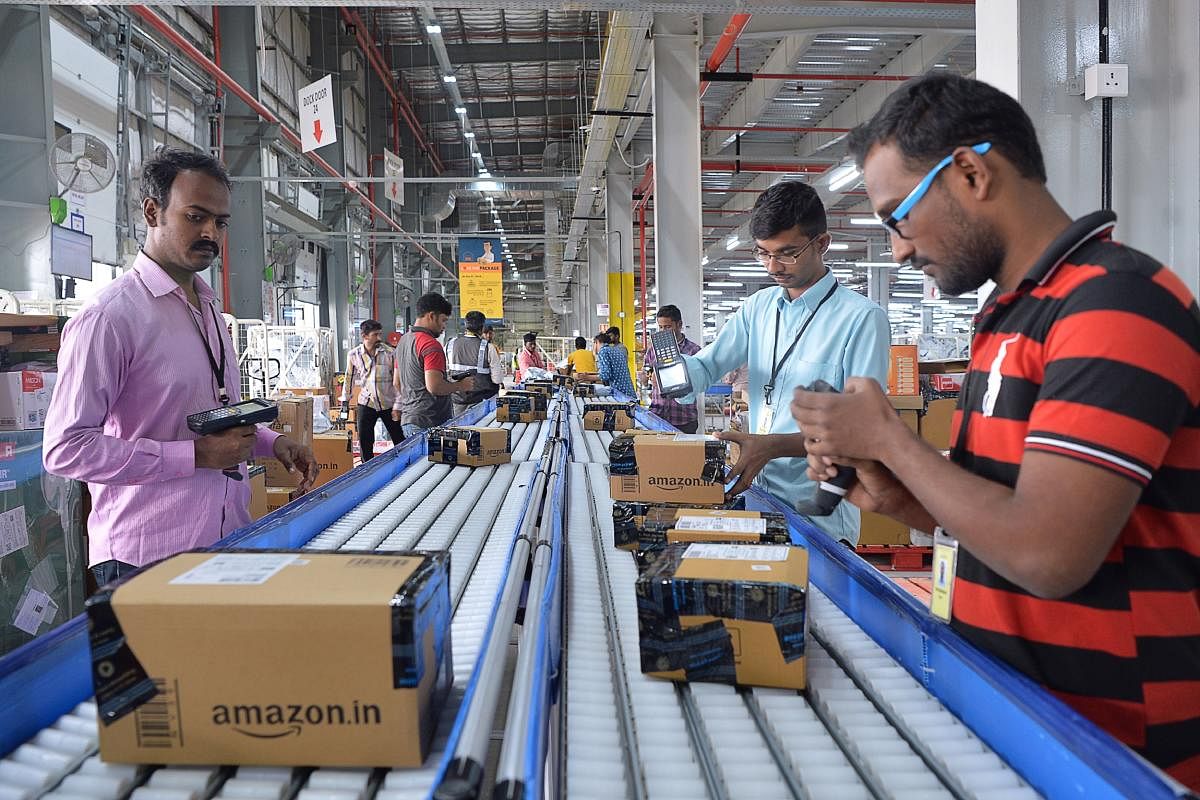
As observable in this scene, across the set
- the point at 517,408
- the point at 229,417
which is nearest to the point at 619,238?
the point at 517,408

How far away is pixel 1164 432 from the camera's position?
0.86 m

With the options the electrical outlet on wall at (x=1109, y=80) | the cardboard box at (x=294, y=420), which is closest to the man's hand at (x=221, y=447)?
the electrical outlet on wall at (x=1109, y=80)

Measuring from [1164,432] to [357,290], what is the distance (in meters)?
19.7

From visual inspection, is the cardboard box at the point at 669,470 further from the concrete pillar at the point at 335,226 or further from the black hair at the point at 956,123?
the concrete pillar at the point at 335,226

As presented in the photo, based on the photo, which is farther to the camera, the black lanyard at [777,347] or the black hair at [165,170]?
the black lanyard at [777,347]

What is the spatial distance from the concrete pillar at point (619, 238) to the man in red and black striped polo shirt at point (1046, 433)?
12.6 m

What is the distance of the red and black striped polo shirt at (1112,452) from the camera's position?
0.86 m

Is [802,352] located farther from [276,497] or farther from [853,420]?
[276,497]

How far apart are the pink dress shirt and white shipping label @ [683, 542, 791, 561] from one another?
1.23 m

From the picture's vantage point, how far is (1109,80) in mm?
2578

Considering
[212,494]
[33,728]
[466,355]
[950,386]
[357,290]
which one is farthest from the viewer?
[357,290]

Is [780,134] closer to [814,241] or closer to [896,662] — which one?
[814,241]

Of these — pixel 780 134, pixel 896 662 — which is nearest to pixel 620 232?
pixel 780 134

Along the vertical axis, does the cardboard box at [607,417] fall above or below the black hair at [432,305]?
below
